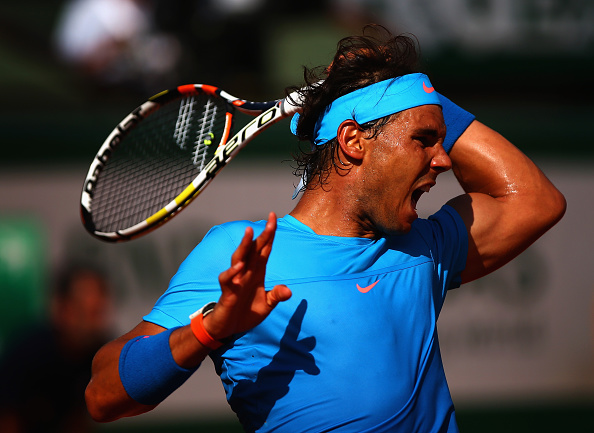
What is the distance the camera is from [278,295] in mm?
1820

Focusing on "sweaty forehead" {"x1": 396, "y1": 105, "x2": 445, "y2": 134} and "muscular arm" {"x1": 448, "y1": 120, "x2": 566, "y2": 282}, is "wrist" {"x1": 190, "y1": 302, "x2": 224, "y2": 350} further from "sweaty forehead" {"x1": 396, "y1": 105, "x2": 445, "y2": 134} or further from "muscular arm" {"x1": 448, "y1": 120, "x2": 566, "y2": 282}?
"muscular arm" {"x1": 448, "y1": 120, "x2": 566, "y2": 282}

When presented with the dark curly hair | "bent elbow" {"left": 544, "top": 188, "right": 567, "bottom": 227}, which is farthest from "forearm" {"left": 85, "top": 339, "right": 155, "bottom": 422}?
"bent elbow" {"left": 544, "top": 188, "right": 567, "bottom": 227}

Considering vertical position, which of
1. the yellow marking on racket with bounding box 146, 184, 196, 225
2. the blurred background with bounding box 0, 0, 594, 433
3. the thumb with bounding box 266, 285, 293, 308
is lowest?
the blurred background with bounding box 0, 0, 594, 433

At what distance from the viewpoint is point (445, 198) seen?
5602 millimetres

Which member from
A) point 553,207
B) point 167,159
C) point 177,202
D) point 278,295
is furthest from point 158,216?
point 553,207

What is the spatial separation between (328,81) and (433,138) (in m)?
0.36

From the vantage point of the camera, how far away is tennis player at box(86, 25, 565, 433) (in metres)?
1.95

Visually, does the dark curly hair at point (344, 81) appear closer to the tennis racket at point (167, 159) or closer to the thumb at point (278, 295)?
the tennis racket at point (167, 159)

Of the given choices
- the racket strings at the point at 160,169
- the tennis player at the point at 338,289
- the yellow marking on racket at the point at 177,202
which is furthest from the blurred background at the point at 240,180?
the tennis player at the point at 338,289

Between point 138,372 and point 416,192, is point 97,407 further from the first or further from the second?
point 416,192

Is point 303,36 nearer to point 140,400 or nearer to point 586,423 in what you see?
point 586,423

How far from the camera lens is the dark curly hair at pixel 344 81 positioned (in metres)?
2.30

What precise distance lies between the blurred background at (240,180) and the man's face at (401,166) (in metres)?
2.94

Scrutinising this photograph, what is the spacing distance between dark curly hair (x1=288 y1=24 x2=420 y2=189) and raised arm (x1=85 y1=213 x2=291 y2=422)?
0.56m
